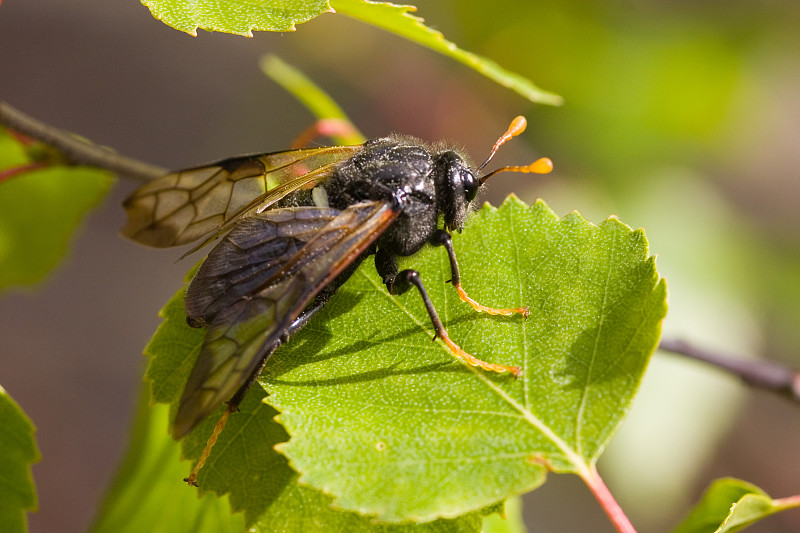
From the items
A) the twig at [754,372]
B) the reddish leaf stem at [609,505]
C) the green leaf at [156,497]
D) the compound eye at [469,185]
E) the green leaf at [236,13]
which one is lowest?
the green leaf at [156,497]

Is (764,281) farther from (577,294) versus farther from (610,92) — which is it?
(577,294)

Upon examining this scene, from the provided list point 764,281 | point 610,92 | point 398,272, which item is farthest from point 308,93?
point 764,281

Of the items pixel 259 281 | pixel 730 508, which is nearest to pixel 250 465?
pixel 259 281

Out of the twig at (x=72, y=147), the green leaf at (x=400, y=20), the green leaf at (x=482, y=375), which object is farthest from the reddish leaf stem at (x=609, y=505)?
the twig at (x=72, y=147)

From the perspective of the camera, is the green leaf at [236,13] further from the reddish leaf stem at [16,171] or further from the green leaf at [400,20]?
the reddish leaf stem at [16,171]

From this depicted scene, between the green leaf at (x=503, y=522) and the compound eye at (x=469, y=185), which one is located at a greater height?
the compound eye at (x=469, y=185)

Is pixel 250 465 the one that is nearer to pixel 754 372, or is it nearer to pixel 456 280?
pixel 456 280
